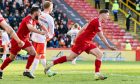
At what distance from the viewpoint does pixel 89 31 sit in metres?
19.6

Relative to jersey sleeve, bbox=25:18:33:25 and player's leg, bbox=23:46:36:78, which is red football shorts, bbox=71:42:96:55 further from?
jersey sleeve, bbox=25:18:33:25

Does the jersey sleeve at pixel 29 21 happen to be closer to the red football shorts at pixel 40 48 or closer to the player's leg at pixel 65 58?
the player's leg at pixel 65 58

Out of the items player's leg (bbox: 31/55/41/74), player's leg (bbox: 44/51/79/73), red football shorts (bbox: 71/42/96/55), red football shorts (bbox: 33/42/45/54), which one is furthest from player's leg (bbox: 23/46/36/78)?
red football shorts (bbox: 71/42/96/55)

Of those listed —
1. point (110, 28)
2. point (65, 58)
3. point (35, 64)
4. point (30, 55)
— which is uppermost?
point (30, 55)

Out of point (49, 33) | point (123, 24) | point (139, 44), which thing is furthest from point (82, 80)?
point (123, 24)

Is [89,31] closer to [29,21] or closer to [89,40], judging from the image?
[89,40]

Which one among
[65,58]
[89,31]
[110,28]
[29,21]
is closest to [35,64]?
[65,58]

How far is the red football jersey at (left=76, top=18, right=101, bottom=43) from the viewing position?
64.0 ft

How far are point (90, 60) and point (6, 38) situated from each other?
20.4 feet

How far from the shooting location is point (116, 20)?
163 ft

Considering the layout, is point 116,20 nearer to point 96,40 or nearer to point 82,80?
point 96,40

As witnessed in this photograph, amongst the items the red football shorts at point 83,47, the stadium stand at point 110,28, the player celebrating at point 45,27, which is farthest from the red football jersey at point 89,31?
the stadium stand at point 110,28

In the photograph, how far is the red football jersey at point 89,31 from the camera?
19.5 meters

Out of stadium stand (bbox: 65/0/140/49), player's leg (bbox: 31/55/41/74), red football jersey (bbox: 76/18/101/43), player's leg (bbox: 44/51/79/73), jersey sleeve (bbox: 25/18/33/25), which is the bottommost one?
stadium stand (bbox: 65/0/140/49)
